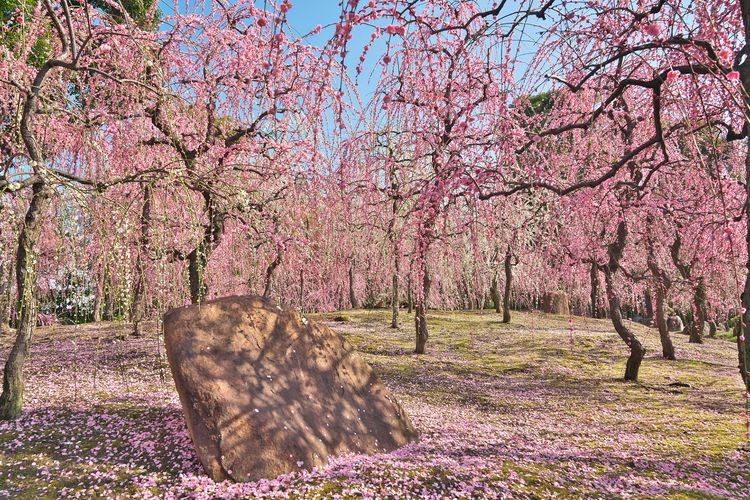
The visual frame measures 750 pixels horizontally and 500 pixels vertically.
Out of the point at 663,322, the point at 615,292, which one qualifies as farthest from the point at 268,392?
the point at 663,322

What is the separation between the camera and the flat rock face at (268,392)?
364cm

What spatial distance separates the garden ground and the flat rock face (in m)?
0.18

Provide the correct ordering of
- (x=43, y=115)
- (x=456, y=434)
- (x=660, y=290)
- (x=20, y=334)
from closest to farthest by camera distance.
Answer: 1. (x=20, y=334)
2. (x=43, y=115)
3. (x=456, y=434)
4. (x=660, y=290)

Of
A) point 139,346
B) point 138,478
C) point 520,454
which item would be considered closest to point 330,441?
point 138,478

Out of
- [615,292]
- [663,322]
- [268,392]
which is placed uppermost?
[615,292]

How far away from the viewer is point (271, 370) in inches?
Result: 165

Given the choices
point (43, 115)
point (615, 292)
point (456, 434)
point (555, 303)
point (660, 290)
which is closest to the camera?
point (43, 115)

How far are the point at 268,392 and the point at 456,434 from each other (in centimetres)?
214

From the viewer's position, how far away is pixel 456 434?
5.14 metres

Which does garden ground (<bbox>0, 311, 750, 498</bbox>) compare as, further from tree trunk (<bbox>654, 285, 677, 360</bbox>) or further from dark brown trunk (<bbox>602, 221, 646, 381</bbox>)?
tree trunk (<bbox>654, 285, 677, 360</bbox>)

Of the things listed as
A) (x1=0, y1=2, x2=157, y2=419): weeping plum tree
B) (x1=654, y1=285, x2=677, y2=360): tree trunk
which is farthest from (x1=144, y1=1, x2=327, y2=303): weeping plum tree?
(x1=654, y1=285, x2=677, y2=360): tree trunk

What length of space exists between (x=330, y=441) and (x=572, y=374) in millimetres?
6338

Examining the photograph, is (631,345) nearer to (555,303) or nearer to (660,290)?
(660,290)

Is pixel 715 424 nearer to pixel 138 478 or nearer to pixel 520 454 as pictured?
pixel 520 454
